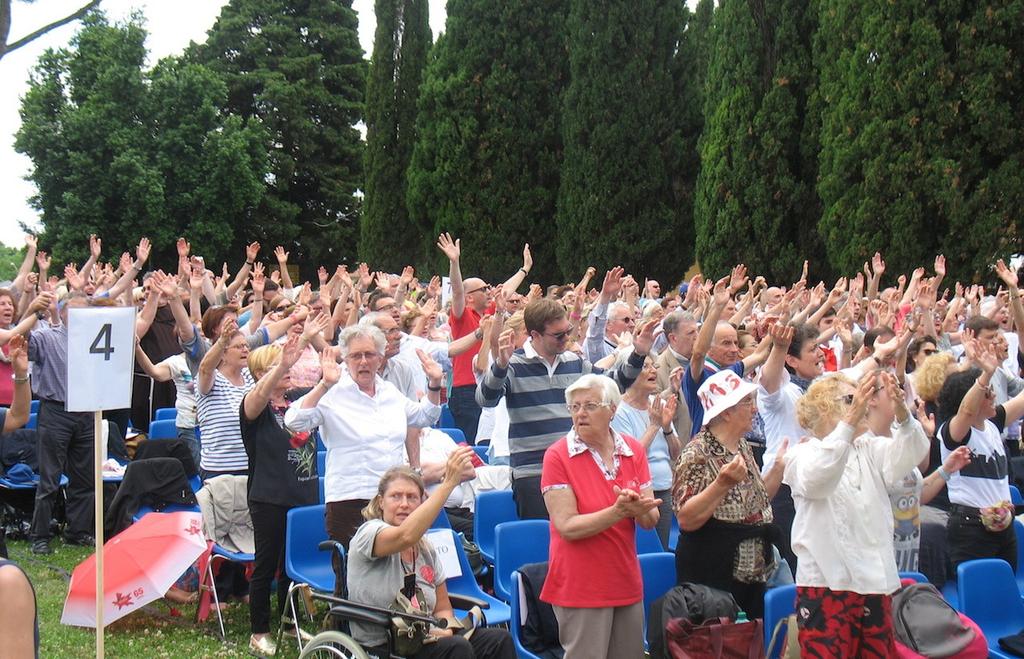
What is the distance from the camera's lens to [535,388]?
618 cm

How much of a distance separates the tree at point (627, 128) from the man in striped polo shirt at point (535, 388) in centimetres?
1799

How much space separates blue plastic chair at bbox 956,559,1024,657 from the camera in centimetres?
537

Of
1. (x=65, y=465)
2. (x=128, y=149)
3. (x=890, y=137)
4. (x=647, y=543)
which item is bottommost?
(x=65, y=465)

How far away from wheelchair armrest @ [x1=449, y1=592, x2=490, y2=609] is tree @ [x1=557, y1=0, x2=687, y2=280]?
1887cm

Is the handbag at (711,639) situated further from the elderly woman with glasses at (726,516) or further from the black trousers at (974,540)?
the black trousers at (974,540)

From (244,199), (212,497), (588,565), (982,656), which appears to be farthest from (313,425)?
(244,199)

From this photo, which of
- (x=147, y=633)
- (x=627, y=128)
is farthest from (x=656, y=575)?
(x=627, y=128)

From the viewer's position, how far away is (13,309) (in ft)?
27.3

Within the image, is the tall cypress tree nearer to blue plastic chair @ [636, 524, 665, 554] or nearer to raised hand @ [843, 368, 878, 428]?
blue plastic chair @ [636, 524, 665, 554]

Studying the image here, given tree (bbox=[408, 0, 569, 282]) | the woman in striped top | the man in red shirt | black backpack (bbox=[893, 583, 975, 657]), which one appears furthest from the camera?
tree (bbox=[408, 0, 569, 282])

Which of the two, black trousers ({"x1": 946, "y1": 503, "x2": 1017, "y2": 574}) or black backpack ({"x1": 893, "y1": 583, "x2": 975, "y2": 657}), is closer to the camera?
black backpack ({"x1": 893, "y1": 583, "x2": 975, "y2": 657})

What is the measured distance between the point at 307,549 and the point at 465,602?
1.13 metres

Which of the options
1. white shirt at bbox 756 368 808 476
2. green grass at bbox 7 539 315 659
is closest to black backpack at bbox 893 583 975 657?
white shirt at bbox 756 368 808 476

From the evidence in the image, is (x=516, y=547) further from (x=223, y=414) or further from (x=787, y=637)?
(x=223, y=414)
